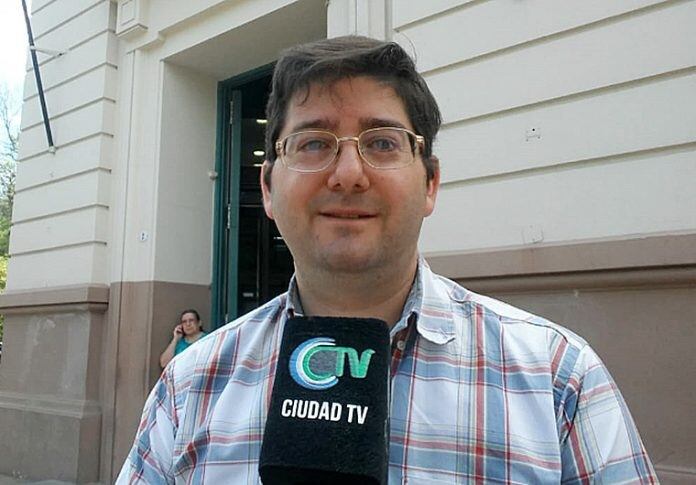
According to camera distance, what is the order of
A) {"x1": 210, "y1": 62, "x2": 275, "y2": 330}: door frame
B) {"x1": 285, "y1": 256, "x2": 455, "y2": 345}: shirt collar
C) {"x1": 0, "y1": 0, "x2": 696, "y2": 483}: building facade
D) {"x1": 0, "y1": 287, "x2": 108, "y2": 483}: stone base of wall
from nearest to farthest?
{"x1": 285, "y1": 256, "x2": 455, "y2": 345}: shirt collar < {"x1": 0, "y1": 0, "x2": 696, "y2": 483}: building facade < {"x1": 0, "y1": 287, "x2": 108, "y2": 483}: stone base of wall < {"x1": 210, "y1": 62, "x2": 275, "y2": 330}: door frame

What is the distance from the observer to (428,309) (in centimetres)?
146

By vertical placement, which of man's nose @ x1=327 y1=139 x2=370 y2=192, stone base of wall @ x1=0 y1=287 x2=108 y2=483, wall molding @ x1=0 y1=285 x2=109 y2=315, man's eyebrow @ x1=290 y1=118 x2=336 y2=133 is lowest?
stone base of wall @ x1=0 y1=287 x2=108 y2=483

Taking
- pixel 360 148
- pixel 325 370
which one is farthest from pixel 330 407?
pixel 360 148

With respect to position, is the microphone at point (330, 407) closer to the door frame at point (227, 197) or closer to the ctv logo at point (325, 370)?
the ctv logo at point (325, 370)

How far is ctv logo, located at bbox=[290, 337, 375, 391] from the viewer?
123 centimetres

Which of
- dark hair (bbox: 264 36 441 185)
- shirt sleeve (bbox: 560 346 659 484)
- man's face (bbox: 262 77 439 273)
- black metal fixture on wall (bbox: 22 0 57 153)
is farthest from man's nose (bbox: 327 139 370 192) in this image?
black metal fixture on wall (bbox: 22 0 57 153)

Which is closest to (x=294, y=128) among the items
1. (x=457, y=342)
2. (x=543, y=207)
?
(x=457, y=342)

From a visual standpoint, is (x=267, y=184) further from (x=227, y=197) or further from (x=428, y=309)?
(x=227, y=197)

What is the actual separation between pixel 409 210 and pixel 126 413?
5898 mm

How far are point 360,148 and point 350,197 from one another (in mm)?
119

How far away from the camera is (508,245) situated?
4.32 metres

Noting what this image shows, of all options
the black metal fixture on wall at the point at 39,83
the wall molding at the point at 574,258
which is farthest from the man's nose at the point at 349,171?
the black metal fixture on wall at the point at 39,83

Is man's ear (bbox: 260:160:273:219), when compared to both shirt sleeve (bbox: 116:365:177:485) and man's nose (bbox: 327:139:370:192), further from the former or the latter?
shirt sleeve (bbox: 116:365:177:485)

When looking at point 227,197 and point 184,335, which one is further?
point 227,197
